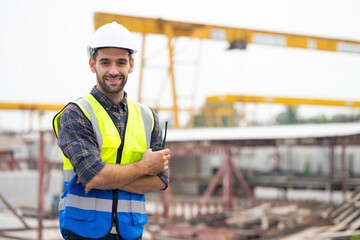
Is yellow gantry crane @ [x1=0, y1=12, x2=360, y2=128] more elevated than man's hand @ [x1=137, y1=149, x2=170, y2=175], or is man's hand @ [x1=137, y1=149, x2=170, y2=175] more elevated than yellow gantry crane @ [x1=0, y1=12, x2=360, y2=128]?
yellow gantry crane @ [x1=0, y1=12, x2=360, y2=128]

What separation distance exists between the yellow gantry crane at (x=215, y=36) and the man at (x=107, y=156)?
56.5ft

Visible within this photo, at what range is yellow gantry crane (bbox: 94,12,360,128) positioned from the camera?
67.2 feet

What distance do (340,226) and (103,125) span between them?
10644 mm

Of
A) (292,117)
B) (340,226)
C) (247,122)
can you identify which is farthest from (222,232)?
(292,117)

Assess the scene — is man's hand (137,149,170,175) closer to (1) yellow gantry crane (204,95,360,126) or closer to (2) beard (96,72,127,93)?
(2) beard (96,72,127,93)

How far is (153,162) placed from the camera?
6.90 ft

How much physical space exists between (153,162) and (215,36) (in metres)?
21.3

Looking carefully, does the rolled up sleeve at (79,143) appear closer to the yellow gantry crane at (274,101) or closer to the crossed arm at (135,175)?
the crossed arm at (135,175)

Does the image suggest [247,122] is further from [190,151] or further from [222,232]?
[222,232]

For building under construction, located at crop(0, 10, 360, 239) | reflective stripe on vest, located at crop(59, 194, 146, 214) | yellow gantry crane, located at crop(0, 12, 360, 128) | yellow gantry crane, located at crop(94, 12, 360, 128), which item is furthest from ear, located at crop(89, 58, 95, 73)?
yellow gantry crane, located at crop(94, 12, 360, 128)

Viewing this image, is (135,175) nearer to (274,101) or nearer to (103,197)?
(103,197)

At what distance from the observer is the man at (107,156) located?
2.00m

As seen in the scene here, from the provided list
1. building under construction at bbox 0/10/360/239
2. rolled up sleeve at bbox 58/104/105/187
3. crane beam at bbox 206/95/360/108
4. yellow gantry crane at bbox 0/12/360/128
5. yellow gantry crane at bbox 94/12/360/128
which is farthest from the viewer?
crane beam at bbox 206/95/360/108

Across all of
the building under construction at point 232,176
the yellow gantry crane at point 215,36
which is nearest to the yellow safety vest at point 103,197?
the building under construction at point 232,176
